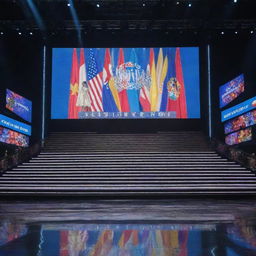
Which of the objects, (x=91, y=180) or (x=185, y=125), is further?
(x=185, y=125)

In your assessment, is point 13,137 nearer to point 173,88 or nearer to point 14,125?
point 14,125

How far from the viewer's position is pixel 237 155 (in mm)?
14062

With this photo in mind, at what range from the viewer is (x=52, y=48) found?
22.0 m

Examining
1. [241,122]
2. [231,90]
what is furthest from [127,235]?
[231,90]

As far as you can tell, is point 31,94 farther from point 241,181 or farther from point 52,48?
point 241,181

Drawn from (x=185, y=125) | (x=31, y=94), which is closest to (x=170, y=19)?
(x=185, y=125)

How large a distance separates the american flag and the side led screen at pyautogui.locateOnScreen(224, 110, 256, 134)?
23.5 feet

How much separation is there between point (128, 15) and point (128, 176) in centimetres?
968

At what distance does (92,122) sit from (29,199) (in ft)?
39.4

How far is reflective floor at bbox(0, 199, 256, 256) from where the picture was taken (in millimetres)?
3498

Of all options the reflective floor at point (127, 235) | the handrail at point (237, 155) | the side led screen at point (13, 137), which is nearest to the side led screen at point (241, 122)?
the handrail at point (237, 155)

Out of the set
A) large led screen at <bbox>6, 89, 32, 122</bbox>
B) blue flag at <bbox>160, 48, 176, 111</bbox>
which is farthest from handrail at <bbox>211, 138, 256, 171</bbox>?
large led screen at <bbox>6, 89, 32, 122</bbox>

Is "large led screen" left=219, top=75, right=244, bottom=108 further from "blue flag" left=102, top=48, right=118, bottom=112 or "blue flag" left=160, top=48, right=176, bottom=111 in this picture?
"blue flag" left=102, top=48, right=118, bottom=112

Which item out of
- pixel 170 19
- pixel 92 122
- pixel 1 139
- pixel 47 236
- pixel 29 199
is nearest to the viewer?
pixel 47 236
